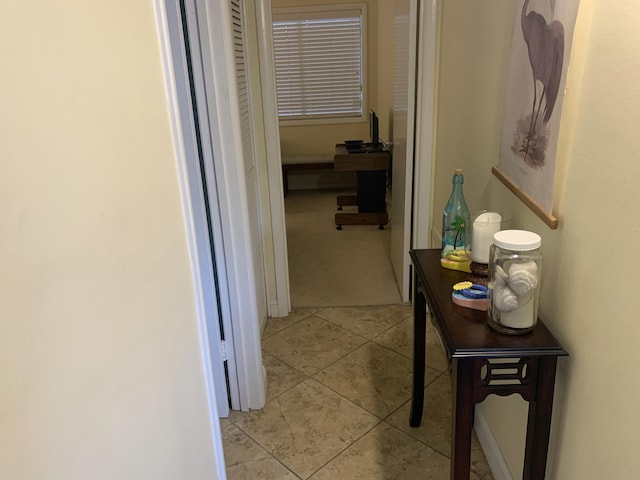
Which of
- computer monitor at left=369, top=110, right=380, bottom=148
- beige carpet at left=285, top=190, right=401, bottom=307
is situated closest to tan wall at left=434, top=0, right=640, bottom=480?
beige carpet at left=285, top=190, right=401, bottom=307

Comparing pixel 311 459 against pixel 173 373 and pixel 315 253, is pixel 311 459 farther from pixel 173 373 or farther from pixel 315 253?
pixel 315 253

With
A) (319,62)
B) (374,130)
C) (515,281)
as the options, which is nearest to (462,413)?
(515,281)

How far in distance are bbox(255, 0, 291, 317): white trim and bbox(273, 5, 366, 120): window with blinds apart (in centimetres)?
321

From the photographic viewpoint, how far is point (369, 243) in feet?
13.8

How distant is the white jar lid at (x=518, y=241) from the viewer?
116cm

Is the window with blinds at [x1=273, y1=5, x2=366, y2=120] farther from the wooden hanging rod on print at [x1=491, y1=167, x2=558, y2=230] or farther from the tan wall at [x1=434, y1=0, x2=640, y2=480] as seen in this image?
the tan wall at [x1=434, y1=0, x2=640, y2=480]

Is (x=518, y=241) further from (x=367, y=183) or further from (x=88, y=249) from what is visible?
(x=367, y=183)

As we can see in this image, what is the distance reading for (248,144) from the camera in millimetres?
2465

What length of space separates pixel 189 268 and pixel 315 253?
9.02ft

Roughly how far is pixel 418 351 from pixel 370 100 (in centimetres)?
445

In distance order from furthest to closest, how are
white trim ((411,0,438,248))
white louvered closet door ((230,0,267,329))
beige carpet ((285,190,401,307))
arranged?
beige carpet ((285,190,401,307)) → white trim ((411,0,438,248)) → white louvered closet door ((230,0,267,329))

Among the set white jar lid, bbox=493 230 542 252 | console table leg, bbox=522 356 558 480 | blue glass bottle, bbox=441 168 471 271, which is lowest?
console table leg, bbox=522 356 558 480

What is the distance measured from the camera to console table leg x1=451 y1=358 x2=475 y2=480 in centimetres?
119

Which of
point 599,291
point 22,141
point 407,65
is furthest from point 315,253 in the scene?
point 22,141
